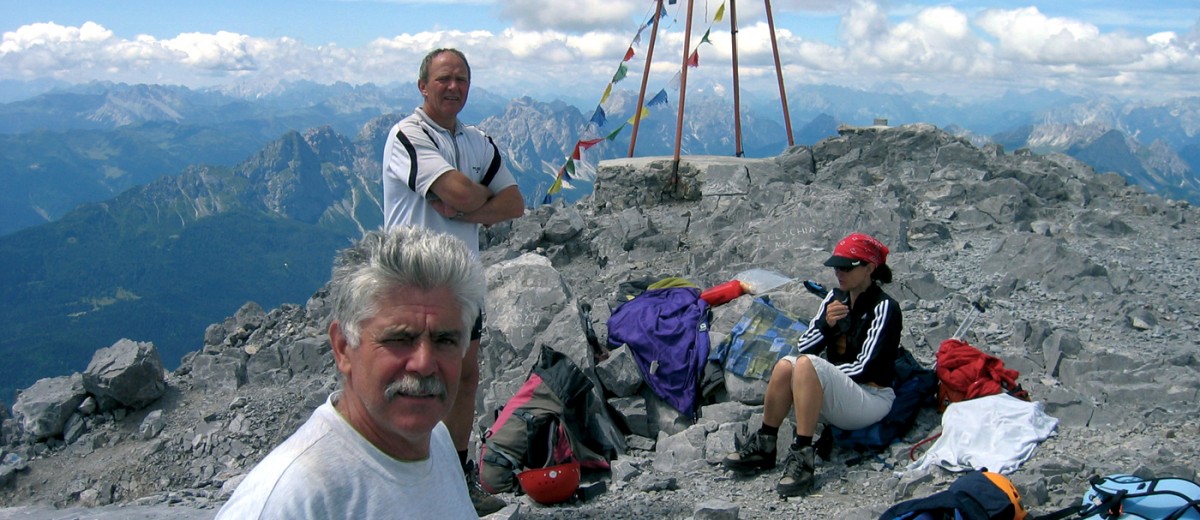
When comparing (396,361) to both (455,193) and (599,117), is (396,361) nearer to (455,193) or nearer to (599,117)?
(455,193)

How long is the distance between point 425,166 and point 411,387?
2546mm

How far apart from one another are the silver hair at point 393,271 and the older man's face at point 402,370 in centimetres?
2

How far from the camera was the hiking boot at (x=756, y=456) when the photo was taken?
5.64 meters

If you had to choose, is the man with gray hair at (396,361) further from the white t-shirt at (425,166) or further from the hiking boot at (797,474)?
the hiking boot at (797,474)

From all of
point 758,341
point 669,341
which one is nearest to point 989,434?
point 758,341

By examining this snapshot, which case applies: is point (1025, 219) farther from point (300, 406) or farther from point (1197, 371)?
point (300, 406)

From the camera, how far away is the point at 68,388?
10320 mm

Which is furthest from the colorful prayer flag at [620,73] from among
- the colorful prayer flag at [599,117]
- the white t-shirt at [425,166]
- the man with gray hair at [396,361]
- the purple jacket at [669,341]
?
the man with gray hair at [396,361]

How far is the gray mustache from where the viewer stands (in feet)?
6.52

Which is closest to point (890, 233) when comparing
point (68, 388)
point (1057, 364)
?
point (1057, 364)

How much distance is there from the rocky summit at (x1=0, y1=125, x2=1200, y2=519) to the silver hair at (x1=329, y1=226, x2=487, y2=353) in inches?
112

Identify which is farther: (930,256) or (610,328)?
(930,256)

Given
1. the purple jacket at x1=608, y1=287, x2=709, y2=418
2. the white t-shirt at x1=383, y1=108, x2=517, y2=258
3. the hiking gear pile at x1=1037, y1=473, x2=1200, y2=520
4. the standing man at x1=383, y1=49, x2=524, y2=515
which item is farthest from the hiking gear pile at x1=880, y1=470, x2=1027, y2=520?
the purple jacket at x1=608, y1=287, x2=709, y2=418

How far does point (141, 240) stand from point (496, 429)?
20869 centimetres
